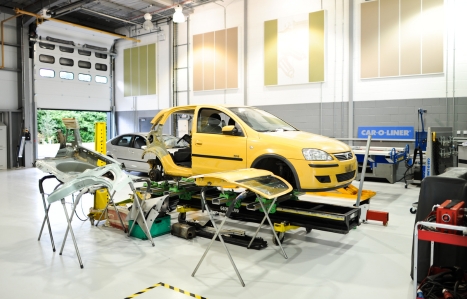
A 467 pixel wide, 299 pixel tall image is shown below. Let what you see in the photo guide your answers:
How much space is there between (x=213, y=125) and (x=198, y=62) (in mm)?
8341

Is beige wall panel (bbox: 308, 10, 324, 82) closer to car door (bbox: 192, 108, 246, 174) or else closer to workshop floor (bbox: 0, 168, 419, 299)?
car door (bbox: 192, 108, 246, 174)

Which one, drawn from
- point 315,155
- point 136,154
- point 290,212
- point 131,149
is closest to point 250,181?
point 290,212

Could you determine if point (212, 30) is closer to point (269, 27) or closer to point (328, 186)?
point (269, 27)

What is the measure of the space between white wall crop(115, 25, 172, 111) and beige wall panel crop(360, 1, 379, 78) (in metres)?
7.53

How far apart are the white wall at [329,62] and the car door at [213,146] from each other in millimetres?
5841

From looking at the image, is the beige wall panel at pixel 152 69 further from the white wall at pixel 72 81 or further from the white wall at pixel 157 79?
the white wall at pixel 72 81

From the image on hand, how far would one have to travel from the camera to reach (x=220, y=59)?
12883 mm

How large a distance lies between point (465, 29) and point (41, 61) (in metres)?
14.1

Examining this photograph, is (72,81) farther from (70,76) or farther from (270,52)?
(270,52)

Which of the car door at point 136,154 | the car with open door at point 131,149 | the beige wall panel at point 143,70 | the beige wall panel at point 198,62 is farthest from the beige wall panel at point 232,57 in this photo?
the beige wall panel at point 143,70

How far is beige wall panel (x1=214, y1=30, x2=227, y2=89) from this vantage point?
1279 cm

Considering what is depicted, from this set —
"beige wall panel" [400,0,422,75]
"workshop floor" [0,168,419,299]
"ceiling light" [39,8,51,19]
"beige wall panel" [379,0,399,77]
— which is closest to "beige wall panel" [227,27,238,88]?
"beige wall panel" [379,0,399,77]

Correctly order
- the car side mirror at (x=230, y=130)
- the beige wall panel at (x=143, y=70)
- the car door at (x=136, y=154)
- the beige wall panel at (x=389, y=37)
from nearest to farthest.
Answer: the car side mirror at (x=230, y=130), the beige wall panel at (x=389, y=37), the car door at (x=136, y=154), the beige wall panel at (x=143, y=70)

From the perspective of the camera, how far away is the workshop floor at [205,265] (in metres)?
3.27
